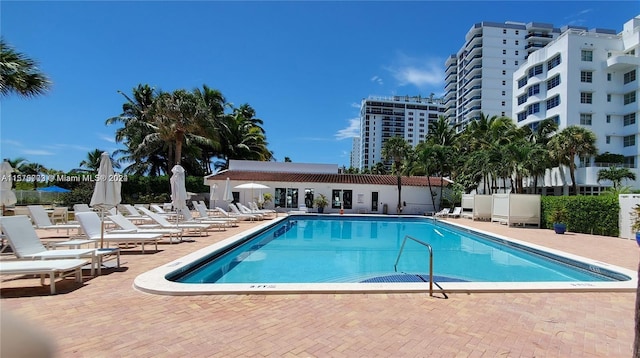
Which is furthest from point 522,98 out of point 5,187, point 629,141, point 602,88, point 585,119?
point 5,187

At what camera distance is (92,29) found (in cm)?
1118

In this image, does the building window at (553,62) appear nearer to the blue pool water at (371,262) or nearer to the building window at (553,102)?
the building window at (553,102)

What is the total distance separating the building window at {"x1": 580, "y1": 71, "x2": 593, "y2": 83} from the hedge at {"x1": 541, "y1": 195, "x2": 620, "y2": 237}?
26349 millimetres

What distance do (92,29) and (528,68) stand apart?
45.5 metres

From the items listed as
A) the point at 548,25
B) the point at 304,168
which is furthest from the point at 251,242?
the point at 548,25

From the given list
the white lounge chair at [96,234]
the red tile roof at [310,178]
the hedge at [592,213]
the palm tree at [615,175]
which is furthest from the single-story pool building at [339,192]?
the white lounge chair at [96,234]

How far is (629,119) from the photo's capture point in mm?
34062

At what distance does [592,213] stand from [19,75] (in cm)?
2202

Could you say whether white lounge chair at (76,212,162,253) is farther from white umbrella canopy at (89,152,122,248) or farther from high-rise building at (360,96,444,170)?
high-rise building at (360,96,444,170)

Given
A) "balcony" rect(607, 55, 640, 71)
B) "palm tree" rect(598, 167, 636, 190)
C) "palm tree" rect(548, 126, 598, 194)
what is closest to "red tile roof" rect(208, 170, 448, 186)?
"palm tree" rect(548, 126, 598, 194)

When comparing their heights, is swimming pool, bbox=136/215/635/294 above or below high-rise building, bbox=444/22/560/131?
below

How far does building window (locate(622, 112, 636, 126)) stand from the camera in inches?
1322

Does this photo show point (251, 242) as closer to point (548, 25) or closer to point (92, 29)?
point (92, 29)

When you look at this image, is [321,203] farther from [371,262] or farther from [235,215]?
[371,262]
